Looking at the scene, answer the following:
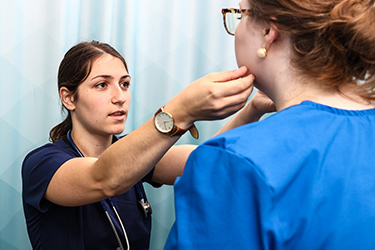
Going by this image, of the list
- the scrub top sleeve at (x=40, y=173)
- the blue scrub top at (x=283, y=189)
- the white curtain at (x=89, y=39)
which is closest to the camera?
the blue scrub top at (x=283, y=189)

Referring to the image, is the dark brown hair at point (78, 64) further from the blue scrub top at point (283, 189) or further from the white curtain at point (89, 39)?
the blue scrub top at point (283, 189)

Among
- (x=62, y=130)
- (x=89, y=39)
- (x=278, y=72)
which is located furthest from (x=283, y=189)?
(x=89, y=39)

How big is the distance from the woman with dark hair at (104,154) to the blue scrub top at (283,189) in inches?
7.8

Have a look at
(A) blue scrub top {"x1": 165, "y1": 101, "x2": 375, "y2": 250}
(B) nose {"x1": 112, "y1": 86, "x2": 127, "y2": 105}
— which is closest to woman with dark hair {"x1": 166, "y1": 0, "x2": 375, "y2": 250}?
(A) blue scrub top {"x1": 165, "y1": 101, "x2": 375, "y2": 250}

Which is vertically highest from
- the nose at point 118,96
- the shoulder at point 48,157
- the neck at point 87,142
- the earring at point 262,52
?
the earring at point 262,52

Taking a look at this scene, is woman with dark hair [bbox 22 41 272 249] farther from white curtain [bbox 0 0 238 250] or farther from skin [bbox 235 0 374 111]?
white curtain [bbox 0 0 238 250]

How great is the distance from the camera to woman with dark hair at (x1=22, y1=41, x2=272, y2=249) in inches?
33.6

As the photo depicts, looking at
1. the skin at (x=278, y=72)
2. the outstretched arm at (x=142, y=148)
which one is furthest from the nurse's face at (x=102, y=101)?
the skin at (x=278, y=72)

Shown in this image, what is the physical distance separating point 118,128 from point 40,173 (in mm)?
306

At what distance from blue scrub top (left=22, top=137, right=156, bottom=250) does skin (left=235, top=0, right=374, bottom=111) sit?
65 cm

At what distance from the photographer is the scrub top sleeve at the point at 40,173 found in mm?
1172

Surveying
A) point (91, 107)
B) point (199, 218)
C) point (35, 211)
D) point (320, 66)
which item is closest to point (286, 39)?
point (320, 66)

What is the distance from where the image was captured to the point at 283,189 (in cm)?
60

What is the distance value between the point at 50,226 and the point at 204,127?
0.83 m
